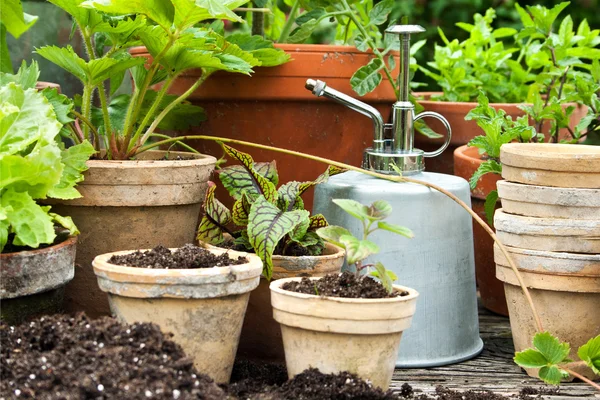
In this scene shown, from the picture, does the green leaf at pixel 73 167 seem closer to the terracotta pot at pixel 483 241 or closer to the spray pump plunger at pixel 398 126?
the spray pump plunger at pixel 398 126

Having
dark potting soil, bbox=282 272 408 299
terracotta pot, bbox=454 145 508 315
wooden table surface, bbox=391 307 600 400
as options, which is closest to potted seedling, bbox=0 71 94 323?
dark potting soil, bbox=282 272 408 299

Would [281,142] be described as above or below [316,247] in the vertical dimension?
above

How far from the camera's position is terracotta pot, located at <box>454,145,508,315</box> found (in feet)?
6.05

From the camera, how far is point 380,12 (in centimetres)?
191

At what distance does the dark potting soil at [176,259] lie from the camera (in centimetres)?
128

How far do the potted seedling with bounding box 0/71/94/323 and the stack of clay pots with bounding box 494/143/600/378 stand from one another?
2.58ft

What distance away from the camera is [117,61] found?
1468 mm

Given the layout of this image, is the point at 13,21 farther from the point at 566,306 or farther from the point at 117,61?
the point at 566,306

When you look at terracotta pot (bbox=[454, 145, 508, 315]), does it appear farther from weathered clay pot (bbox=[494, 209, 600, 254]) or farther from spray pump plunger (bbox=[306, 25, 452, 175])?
weathered clay pot (bbox=[494, 209, 600, 254])

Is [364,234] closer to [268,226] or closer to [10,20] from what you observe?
[268,226]

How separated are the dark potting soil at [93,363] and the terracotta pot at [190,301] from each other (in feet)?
0.23

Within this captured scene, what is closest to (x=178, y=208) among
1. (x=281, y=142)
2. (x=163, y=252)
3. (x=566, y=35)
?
(x=163, y=252)

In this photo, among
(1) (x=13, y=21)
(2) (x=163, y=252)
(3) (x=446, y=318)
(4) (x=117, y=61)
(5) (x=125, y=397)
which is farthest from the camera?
(1) (x=13, y=21)

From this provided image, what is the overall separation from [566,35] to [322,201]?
858 millimetres
